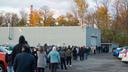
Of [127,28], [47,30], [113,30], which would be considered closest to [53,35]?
[47,30]

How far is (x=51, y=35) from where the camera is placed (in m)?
73.4

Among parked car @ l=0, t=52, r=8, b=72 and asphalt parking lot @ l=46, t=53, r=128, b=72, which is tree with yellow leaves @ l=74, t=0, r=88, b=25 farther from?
parked car @ l=0, t=52, r=8, b=72

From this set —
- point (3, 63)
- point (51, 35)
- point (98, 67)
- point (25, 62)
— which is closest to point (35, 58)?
point (25, 62)

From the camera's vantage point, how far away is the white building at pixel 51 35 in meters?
72.7

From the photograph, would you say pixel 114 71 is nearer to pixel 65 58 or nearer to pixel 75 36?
pixel 65 58

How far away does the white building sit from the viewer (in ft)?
238

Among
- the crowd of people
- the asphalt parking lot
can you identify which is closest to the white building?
the crowd of people

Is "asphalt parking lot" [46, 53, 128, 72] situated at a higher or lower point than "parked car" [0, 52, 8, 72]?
lower

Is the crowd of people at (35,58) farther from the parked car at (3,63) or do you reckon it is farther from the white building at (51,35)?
the white building at (51,35)

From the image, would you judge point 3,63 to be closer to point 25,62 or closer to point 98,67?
point 25,62

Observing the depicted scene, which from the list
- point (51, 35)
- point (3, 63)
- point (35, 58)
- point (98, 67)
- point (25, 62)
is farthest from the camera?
point (51, 35)

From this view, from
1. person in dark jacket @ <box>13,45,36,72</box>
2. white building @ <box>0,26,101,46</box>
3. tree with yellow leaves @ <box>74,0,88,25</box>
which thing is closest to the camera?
person in dark jacket @ <box>13,45,36,72</box>

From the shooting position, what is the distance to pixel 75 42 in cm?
7269

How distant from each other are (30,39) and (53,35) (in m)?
4.08
